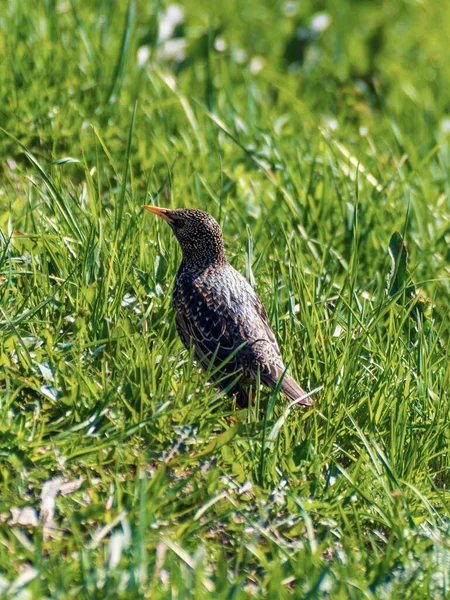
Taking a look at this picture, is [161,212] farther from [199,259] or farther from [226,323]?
[226,323]

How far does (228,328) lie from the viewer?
4234 mm

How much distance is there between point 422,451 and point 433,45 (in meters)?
5.87

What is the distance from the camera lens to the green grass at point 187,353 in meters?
3.32

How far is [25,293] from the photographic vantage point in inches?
168

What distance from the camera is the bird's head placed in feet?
14.7

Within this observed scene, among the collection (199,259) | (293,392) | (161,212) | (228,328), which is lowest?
(293,392)

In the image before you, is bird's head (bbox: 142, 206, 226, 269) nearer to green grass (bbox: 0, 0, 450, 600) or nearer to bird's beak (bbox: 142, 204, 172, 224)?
bird's beak (bbox: 142, 204, 172, 224)

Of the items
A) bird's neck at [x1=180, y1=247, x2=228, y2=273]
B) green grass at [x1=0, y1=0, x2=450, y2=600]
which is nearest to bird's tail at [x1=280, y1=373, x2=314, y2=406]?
green grass at [x1=0, y1=0, x2=450, y2=600]

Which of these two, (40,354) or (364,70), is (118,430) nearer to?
(40,354)

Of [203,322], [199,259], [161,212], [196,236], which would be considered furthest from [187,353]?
[161,212]

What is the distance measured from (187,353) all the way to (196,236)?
1.90ft

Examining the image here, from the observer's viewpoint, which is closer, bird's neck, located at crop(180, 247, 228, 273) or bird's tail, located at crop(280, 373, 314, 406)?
bird's tail, located at crop(280, 373, 314, 406)

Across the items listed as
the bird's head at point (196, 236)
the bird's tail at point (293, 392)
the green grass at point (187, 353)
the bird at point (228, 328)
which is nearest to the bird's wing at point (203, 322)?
the bird at point (228, 328)

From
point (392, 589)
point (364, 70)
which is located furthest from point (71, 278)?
point (364, 70)
